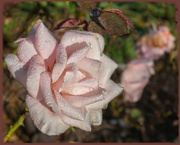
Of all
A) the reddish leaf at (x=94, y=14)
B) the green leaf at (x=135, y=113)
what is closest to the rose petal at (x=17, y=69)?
the reddish leaf at (x=94, y=14)

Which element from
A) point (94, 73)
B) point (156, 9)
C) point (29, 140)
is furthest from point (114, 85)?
point (156, 9)

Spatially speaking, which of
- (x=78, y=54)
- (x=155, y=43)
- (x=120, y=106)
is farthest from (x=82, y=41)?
(x=120, y=106)

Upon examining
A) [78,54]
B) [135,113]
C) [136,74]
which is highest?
[78,54]

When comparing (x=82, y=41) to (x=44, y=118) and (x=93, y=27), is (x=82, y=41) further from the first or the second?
A: (x=44, y=118)

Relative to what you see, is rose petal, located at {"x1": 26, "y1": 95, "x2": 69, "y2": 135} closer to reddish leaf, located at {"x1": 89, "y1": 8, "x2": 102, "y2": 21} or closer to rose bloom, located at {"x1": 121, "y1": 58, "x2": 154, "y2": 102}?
reddish leaf, located at {"x1": 89, "y1": 8, "x2": 102, "y2": 21}

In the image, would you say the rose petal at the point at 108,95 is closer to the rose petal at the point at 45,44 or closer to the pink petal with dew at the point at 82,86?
the pink petal with dew at the point at 82,86
